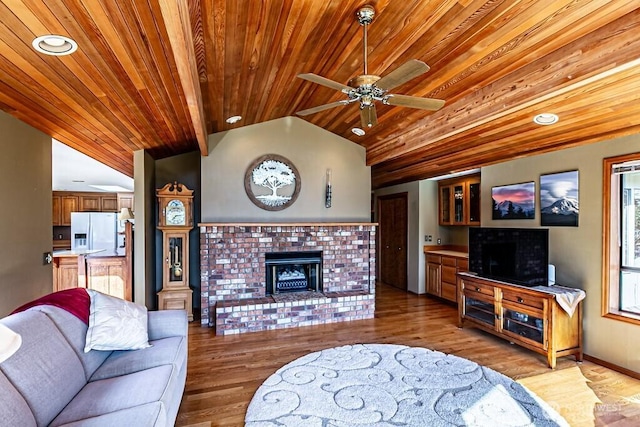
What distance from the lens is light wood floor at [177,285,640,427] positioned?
2.64 meters

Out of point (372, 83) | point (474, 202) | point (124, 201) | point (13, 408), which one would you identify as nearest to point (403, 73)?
point (372, 83)

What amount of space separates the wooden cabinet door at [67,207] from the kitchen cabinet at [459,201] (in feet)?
28.4

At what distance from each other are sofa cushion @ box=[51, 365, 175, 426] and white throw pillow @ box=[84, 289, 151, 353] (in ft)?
0.98

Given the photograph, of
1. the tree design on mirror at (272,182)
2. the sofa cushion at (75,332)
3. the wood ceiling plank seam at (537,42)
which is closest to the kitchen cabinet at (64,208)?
the tree design on mirror at (272,182)

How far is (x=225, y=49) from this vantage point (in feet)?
8.13

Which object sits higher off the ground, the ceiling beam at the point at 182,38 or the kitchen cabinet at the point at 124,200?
the ceiling beam at the point at 182,38

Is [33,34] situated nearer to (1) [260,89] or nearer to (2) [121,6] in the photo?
(2) [121,6]

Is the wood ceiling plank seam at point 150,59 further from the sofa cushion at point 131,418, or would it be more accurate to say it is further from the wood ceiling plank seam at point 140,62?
the sofa cushion at point 131,418

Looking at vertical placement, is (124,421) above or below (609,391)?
above

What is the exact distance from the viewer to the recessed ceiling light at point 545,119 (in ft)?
10.2

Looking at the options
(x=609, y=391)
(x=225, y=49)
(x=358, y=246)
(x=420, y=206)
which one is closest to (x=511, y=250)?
(x=609, y=391)

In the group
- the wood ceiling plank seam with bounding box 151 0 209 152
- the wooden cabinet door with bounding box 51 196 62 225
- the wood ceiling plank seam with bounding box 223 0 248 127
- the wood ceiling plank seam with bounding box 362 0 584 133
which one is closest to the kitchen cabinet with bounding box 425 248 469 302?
the wood ceiling plank seam with bounding box 362 0 584 133

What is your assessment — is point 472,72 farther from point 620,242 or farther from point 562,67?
point 620,242

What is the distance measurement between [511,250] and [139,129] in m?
4.37
